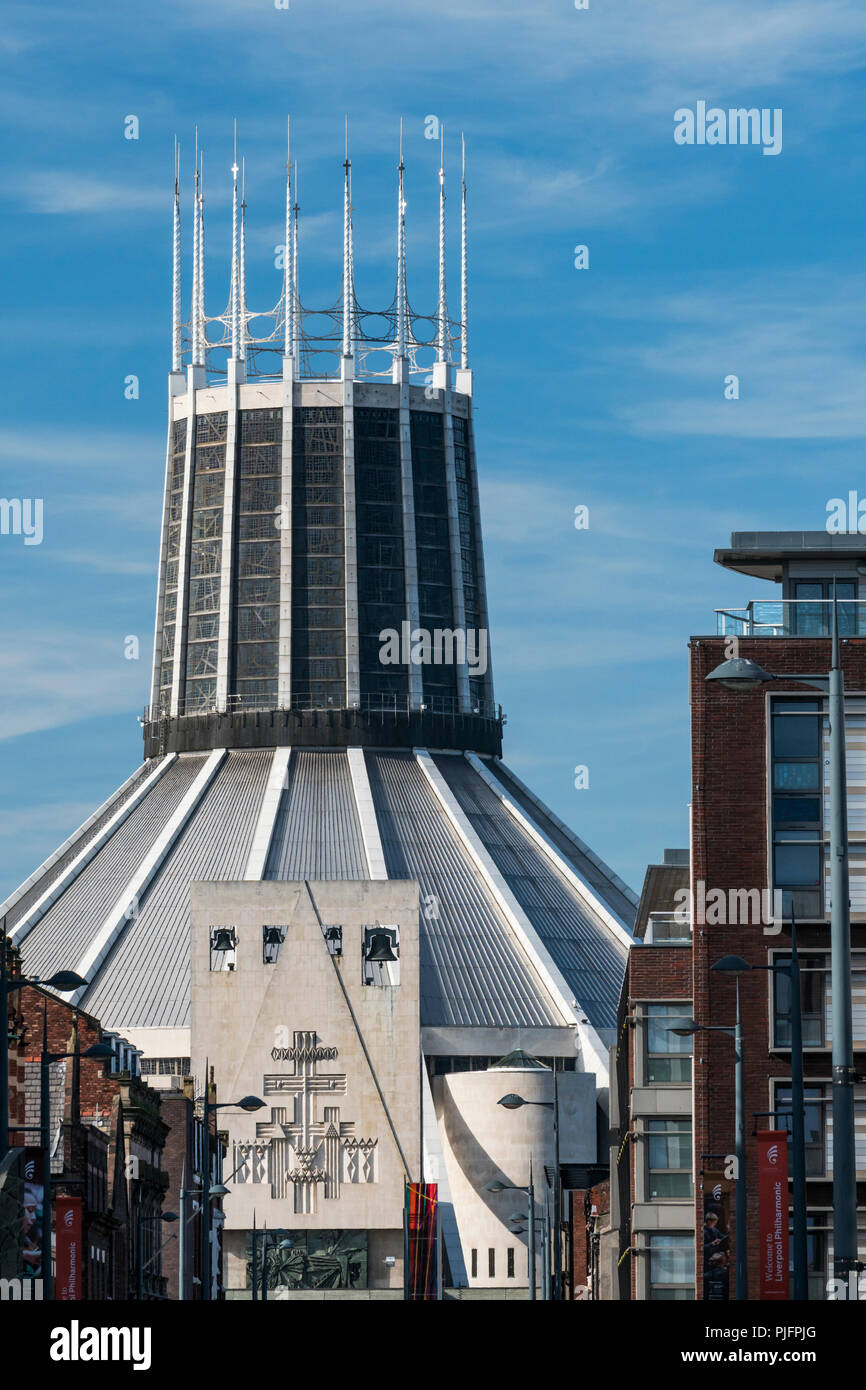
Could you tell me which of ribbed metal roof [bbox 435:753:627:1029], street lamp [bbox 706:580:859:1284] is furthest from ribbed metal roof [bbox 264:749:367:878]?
street lamp [bbox 706:580:859:1284]

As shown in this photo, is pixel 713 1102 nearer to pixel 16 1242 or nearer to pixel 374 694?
pixel 16 1242

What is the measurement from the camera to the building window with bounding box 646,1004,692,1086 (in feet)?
254

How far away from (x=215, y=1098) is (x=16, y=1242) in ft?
284

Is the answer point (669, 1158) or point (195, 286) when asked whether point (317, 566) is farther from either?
point (669, 1158)

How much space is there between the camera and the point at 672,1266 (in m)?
75.4

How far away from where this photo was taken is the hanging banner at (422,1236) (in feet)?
414

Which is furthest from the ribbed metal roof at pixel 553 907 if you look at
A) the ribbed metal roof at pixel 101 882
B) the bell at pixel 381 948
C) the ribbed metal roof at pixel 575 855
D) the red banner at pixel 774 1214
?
the red banner at pixel 774 1214

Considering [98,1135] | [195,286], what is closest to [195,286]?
[195,286]

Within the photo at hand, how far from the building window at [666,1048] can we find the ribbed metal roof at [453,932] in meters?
57.2

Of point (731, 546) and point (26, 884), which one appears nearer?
point (731, 546)

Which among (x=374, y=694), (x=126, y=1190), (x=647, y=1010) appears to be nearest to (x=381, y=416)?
(x=374, y=694)

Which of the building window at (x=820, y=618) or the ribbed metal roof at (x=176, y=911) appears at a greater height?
the ribbed metal roof at (x=176, y=911)

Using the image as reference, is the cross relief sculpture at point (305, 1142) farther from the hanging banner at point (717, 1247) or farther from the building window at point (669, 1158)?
the hanging banner at point (717, 1247)

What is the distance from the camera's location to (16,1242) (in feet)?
132
